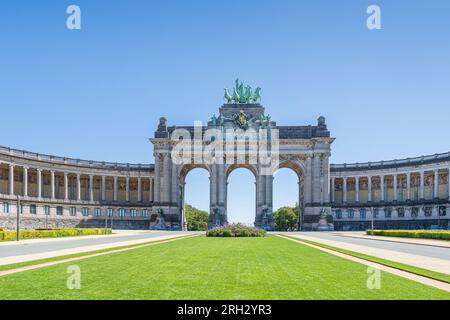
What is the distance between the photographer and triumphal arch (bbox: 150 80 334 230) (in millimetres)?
120438

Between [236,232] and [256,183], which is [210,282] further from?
[256,183]

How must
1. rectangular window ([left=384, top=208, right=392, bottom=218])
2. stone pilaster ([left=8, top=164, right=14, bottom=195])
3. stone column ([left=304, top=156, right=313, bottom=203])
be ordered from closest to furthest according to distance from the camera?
1. stone pilaster ([left=8, top=164, right=14, bottom=195])
2. rectangular window ([left=384, top=208, right=392, bottom=218])
3. stone column ([left=304, top=156, right=313, bottom=203])

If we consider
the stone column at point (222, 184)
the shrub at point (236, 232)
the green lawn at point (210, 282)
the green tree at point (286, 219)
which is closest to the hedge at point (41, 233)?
the shrub at point (236, 232)

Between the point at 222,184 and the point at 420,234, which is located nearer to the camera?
the point at 420,234

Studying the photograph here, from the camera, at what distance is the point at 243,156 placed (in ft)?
400

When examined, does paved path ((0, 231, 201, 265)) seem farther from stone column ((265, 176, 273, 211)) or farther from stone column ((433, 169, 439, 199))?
stone column ((433, 169, 439, 199))

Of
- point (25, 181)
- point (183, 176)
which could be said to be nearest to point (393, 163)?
point (183, 176)

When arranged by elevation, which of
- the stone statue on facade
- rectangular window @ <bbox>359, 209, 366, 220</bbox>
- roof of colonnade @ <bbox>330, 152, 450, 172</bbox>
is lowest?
rectangular window @ <bbox>359, 209, 366, 220</bbox>

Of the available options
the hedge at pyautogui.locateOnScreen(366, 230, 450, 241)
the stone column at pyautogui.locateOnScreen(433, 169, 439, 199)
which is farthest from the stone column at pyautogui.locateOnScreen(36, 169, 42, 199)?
the stone column at pyautogui.locateOnScreen(433, 169, 439, 199)

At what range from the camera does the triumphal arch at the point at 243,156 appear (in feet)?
395
